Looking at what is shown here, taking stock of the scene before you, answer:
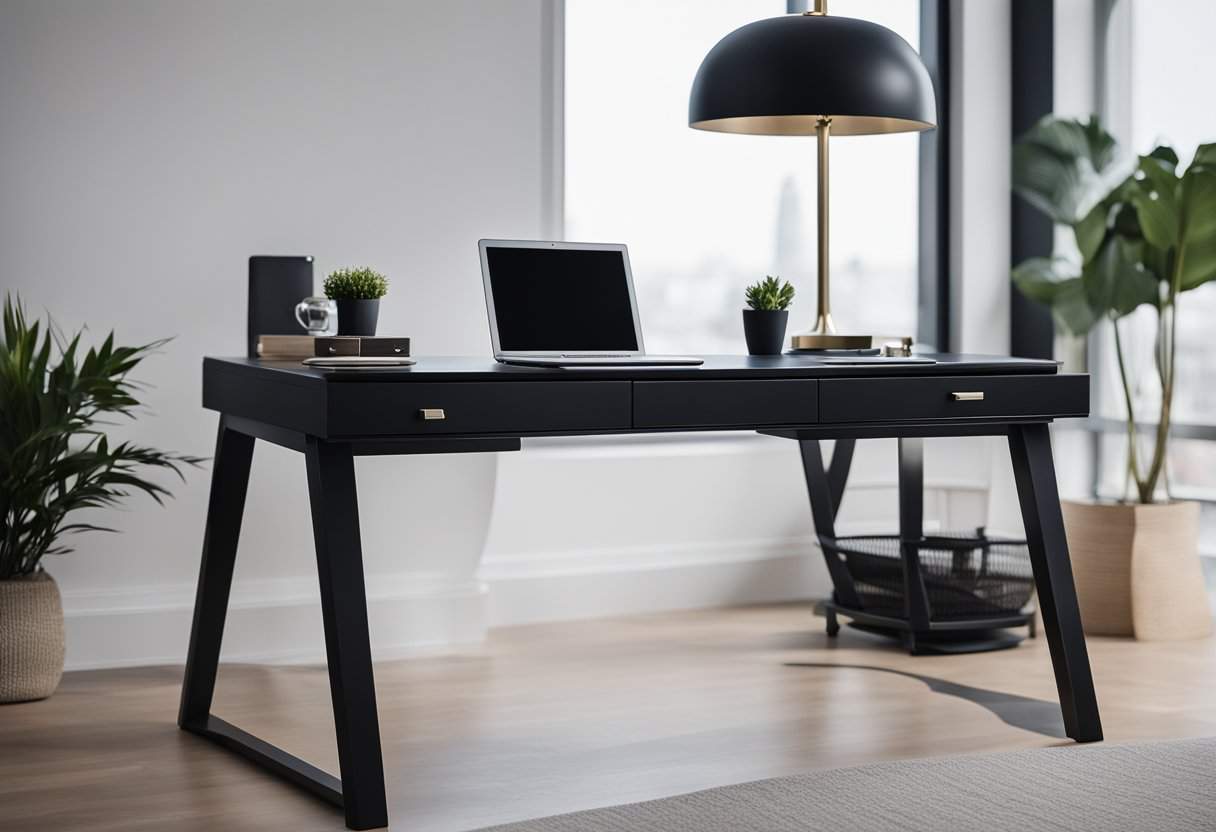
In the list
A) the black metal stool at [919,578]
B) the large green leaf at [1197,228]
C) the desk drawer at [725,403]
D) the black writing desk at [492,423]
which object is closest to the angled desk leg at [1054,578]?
the black writing desk at [492,423]

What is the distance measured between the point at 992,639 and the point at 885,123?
1486 millimetres

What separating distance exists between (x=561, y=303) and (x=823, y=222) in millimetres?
867

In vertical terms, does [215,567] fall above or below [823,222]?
below

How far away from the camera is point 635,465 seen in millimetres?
4426

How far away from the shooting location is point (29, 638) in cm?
325

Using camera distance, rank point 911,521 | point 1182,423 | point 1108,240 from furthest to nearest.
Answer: point 1182,423 → point 1108,240 → point 911,521

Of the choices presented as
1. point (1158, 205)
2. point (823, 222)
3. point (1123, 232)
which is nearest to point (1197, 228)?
point (1158, 205)

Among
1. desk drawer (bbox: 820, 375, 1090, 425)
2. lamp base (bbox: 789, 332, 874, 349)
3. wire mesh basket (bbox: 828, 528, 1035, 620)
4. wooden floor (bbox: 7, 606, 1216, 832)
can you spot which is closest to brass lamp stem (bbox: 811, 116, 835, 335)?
lamp base (bbox: 789, 332, 874, 349)

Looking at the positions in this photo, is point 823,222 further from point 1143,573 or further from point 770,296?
point 1143,573

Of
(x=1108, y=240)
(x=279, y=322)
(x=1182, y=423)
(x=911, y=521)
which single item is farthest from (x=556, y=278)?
(x=1182, y=423)

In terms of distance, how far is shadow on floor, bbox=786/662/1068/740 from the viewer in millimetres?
3105

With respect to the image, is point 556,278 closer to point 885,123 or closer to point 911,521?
point 885,123

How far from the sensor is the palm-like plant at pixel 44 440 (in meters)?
3.20

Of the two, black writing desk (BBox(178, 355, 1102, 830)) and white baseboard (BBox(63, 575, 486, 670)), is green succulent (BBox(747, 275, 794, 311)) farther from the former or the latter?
white baseboard (BBox(63, 575, 486, 670))
